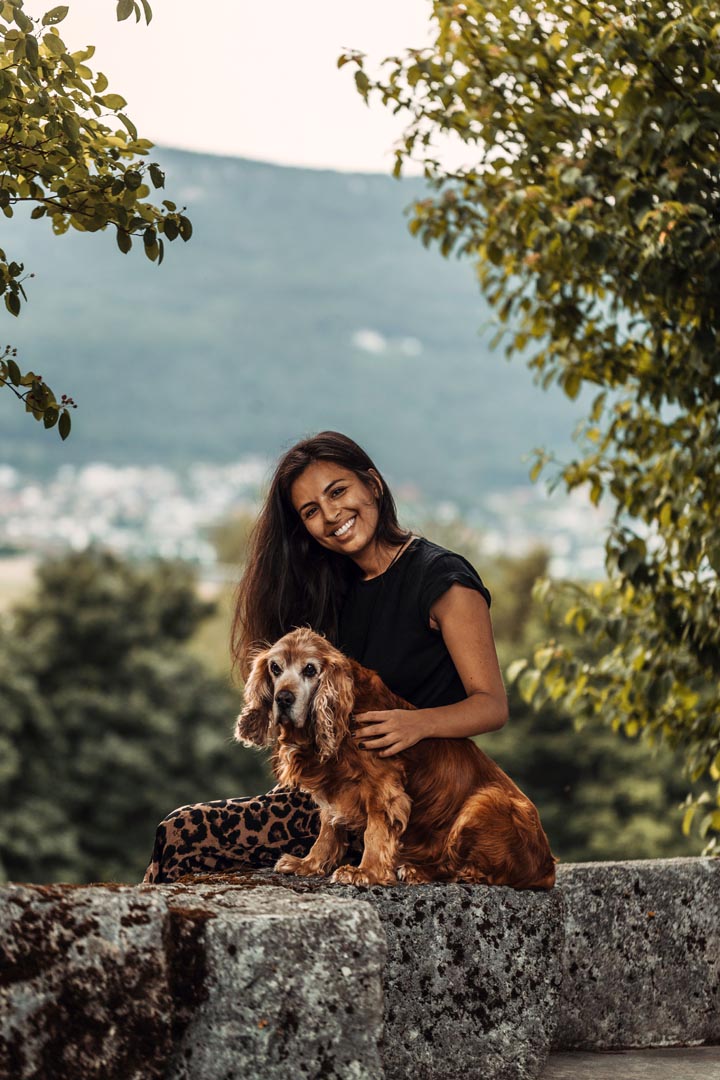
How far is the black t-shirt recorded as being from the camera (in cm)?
446

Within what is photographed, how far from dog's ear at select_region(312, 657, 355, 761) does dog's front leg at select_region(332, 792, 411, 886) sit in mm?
262

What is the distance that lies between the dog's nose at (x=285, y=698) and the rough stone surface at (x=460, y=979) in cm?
58

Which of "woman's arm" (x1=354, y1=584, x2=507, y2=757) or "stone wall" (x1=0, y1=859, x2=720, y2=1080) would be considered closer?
"stone wall" (x1=0, y1=859, x2=720, y2=1080)

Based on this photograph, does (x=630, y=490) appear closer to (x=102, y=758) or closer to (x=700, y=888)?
(x=700, y=888)

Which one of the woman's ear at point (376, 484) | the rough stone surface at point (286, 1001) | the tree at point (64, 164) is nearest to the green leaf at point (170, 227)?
the tree at point (64, 164)

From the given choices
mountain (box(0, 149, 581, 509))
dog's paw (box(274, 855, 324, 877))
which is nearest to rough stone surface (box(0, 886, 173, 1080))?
dog's paw (box(274, 855, 324, 877))

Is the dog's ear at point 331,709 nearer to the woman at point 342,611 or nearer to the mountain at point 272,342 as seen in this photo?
the woman at point 342,611

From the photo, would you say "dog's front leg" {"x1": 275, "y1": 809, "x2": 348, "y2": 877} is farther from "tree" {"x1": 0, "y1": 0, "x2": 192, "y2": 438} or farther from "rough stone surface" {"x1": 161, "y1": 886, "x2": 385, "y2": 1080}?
"tree" {"x1": 0, "y1": 0, "x2": 192, "y2": 438}

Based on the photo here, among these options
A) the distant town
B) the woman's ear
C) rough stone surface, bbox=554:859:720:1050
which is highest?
the distant town

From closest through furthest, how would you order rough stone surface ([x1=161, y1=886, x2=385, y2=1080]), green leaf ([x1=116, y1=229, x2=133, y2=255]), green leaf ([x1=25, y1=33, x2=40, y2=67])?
1. rough stone surface ([x1=161, y1=886, x2=385, y2=1080])
2. green leaf ([x1=25, y1=33, x2=40, y2=67])
3. green leaf ([x1=116, y1=229, x2=133, y2=255])

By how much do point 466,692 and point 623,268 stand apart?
121 inches

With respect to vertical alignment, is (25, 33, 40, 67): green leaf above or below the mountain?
below

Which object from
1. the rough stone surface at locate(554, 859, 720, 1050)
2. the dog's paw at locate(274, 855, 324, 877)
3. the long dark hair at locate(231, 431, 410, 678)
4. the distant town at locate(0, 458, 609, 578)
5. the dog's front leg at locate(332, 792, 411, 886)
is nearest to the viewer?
the dog's front leg at locate(332, 792, 411, 886)

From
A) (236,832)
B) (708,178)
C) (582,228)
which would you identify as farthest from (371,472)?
(708,178)
